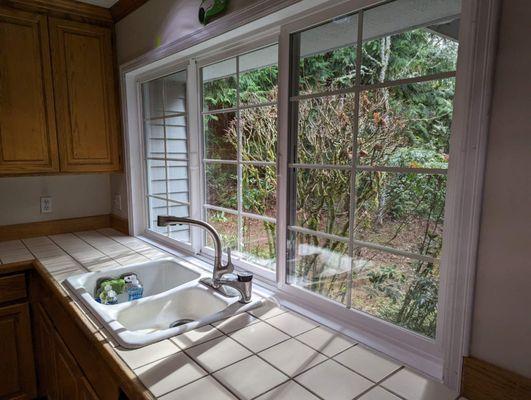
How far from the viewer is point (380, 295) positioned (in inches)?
45.5

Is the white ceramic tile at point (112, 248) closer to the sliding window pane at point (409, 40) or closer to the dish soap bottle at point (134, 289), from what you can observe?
the dish soap bottle at point (134, 289)

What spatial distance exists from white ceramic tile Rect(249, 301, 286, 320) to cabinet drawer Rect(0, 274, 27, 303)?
1310mm

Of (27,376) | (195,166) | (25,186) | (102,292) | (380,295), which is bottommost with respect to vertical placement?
(27,376)

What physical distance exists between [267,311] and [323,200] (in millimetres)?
442

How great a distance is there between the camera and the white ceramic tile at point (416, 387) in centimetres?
84

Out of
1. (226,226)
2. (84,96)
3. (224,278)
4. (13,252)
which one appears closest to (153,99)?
(84,96)

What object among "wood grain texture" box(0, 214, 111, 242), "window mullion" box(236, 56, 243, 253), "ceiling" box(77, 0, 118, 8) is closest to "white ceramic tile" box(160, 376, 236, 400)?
"window mullion" box(236, 56, 243, 253)

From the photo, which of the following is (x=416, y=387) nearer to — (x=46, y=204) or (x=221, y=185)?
(x=221, y=185)

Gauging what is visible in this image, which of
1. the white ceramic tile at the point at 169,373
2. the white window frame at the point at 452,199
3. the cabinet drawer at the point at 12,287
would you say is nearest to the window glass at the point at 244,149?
the white window frame at the point at 452,199

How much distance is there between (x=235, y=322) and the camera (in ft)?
3.94

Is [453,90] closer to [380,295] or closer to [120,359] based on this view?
[380,295]

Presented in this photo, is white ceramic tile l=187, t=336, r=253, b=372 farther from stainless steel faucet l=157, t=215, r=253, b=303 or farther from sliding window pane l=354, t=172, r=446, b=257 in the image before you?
sliding window pane l=354, t=172, r=446, b=257

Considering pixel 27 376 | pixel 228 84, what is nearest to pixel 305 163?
pixel 228 84

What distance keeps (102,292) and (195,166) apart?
77cm
